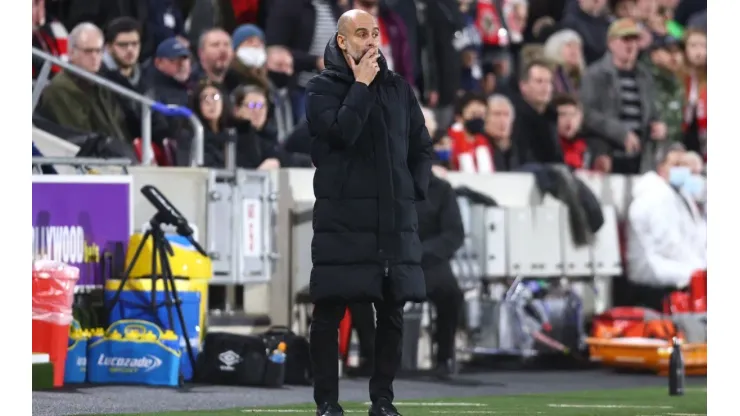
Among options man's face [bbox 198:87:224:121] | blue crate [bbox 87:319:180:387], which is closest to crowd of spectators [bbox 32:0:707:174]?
man's face [bbox 198:87:224:121]

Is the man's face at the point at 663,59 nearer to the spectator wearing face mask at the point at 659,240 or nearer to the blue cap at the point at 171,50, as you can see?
the spectator wearing face mask at the point at 659,240

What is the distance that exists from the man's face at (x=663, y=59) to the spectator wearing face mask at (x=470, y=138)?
3112 mm

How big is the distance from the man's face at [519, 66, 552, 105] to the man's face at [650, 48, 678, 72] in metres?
2.04

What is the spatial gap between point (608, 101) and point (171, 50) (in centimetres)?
541

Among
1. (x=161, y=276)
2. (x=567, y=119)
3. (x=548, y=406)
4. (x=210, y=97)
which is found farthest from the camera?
(x=567, y=119)

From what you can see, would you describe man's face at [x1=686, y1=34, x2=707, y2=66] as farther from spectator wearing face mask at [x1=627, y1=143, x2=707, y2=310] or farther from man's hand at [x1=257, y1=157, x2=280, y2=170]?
man's hand at [x1=257, y1=157, x2=280, y2=170]

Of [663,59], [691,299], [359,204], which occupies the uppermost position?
[663,59]

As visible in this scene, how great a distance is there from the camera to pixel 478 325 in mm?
13688

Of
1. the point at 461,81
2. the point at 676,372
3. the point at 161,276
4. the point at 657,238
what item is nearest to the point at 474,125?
the point at 461,81

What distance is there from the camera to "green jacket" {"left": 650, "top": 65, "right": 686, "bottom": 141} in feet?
55.5

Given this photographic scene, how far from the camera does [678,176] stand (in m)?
15.3

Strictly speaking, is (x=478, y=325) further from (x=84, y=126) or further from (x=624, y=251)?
(x=84, y=126)

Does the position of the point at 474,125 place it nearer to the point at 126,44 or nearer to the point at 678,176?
the point at 678,176

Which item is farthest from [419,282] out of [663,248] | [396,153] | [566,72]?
[566,72]
